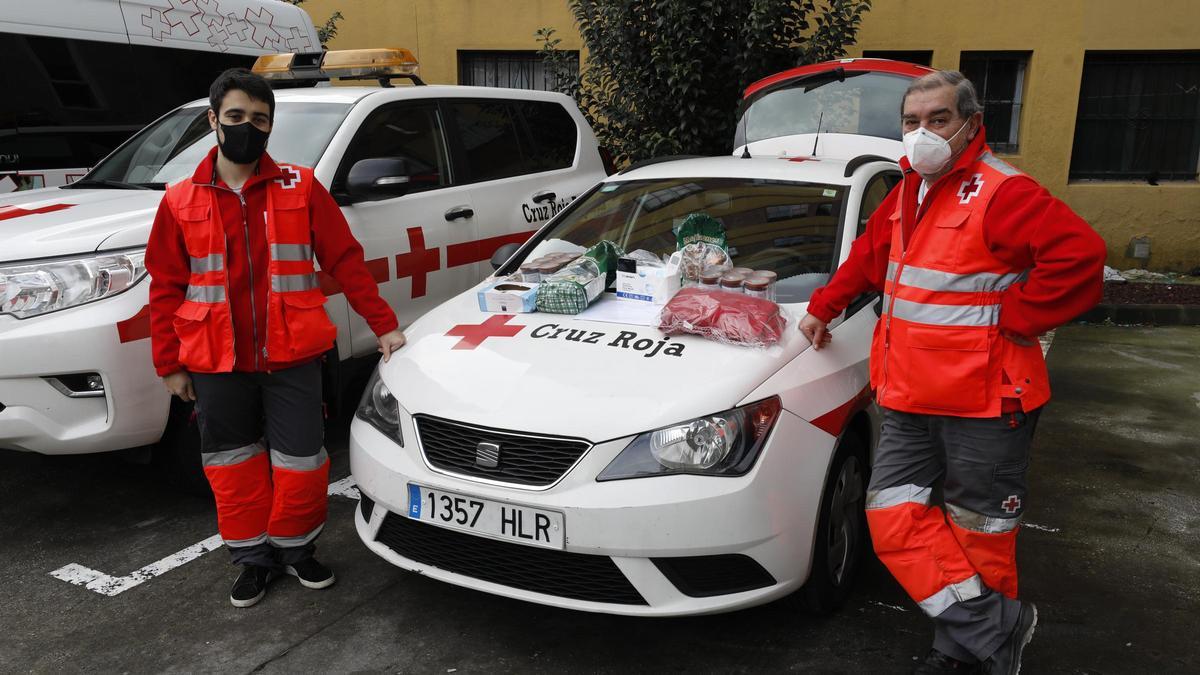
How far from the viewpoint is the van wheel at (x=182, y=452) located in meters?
3.83

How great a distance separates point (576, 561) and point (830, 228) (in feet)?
5.75

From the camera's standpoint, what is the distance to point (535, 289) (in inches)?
139

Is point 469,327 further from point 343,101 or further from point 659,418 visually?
point 343,101

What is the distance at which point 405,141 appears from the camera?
16.3 ft

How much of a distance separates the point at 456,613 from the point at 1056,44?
9234mm

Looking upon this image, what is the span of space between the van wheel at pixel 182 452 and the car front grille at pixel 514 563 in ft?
4.35

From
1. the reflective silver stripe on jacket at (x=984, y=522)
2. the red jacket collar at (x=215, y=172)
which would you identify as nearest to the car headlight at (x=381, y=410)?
the red jacket collar at (x=215, y=172)

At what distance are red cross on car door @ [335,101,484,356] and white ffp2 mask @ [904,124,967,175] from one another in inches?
108

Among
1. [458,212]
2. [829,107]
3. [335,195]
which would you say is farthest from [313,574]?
[829,107]

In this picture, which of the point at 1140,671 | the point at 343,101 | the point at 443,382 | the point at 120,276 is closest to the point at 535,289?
the point at 443,382

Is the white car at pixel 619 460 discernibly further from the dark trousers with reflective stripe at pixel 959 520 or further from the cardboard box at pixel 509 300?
the dark trousers with reflective stripe at pixel 959 520

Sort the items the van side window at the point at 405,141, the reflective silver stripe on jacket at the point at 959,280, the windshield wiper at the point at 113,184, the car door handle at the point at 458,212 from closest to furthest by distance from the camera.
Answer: the reflective silver stripe on jacket at the point at 959,280, the windshield wiper at the point at 113,184, the van side window at the point at 405,141, the car door handle at the point at 458,212

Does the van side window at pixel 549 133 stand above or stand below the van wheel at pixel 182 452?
above

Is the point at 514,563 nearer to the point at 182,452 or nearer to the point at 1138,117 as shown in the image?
the point at 182,452
